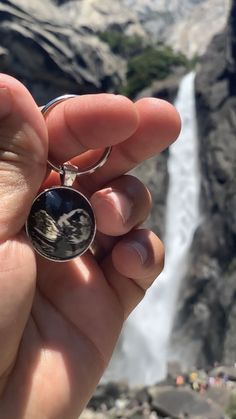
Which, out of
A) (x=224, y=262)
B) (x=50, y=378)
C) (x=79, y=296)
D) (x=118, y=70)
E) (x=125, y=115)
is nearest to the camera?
(x=125, y=115)

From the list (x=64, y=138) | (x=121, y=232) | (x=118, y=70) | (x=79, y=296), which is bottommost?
(x=118, y=70)

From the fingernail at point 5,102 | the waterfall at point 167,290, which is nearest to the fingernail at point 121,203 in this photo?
the fingernail at point 5,102

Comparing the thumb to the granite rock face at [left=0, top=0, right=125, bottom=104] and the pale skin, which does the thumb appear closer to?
the pale skin

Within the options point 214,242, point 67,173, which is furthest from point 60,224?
point 214,242

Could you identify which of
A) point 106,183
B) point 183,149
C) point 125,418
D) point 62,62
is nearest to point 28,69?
point 62,62

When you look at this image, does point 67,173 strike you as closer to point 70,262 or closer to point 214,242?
point 70,262

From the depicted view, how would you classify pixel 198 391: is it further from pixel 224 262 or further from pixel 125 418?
pixel 224 262
